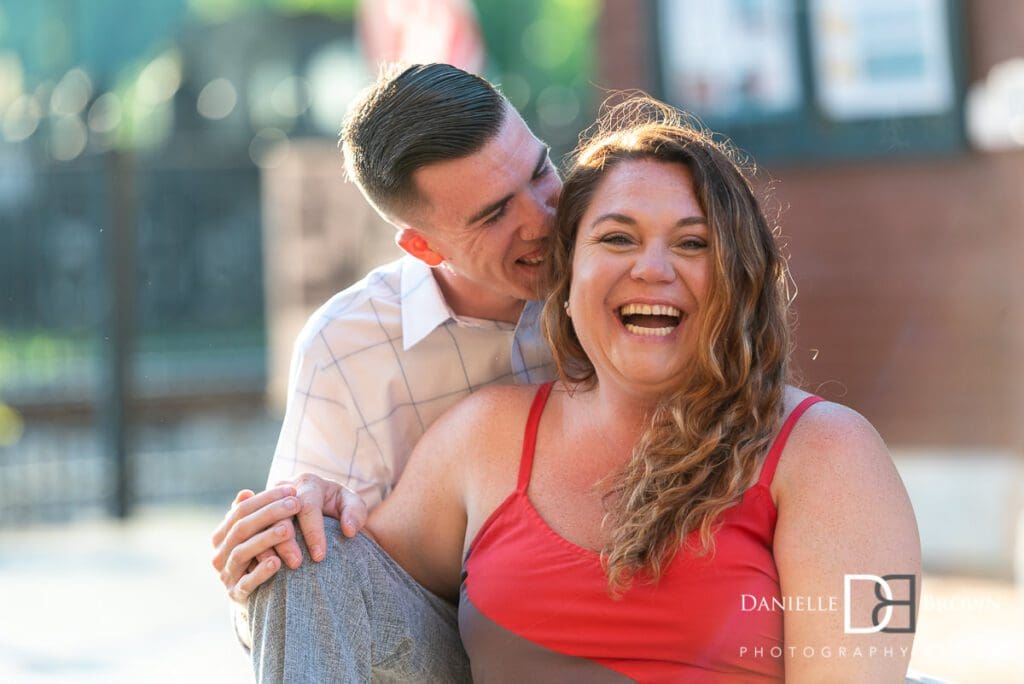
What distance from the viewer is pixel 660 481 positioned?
2545 mm

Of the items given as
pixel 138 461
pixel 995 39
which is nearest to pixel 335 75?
pixel 138 461

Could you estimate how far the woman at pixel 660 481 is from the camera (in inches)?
95.0

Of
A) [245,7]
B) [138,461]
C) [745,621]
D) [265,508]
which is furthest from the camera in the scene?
[245,7]

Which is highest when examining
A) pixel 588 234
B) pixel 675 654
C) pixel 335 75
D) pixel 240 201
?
pixel 335 75

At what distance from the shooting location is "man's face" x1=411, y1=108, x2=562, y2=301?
3053mm

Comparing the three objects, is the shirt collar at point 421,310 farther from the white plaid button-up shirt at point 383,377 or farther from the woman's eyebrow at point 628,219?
the woman's eyebrow at point 628,219

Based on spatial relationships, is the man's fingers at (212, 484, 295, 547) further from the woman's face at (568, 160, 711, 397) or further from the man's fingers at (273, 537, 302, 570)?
the woman's face at (568, 160, 711, 397)

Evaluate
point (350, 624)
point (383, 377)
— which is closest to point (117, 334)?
point (383, 377)

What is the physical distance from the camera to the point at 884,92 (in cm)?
795

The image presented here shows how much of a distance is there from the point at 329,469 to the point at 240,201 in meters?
7.34

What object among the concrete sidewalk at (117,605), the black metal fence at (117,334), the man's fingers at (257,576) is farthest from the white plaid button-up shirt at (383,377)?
the black metal fence at (117,334)

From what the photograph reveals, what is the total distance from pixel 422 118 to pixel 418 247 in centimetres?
32

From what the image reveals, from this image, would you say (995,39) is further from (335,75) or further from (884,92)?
(335,75)

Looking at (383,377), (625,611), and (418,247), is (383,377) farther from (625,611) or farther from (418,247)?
(625,611)
